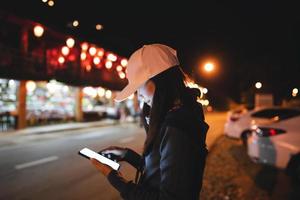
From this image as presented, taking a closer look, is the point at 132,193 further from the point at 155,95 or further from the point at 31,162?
the point at 31,162

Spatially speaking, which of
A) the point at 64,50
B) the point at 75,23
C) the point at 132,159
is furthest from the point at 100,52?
the point at 132,159

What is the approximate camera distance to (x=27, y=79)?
20.6 metres

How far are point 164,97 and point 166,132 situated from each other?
0.72 ft

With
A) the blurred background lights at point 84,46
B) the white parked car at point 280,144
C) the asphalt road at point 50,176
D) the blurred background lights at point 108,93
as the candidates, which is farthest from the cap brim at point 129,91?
the blurred background lights at point 108,93

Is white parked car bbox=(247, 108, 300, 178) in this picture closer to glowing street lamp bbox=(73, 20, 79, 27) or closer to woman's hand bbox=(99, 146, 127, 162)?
woman's hand bbox=(99, 146, 127, 162)

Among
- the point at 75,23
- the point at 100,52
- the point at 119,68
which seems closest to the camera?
the point at 75,23

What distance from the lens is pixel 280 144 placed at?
285 inches

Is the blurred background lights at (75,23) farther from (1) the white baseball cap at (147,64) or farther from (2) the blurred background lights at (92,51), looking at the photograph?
(1) the white baseball cap at (147,64)

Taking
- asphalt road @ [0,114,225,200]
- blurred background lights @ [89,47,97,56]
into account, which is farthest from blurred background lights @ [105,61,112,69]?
asphalt road @ [0,114,225,200]

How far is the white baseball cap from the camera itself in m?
1.90

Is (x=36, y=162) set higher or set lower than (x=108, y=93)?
lower

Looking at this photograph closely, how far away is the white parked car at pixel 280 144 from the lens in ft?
23.1

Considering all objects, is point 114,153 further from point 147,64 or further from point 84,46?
point 84,46

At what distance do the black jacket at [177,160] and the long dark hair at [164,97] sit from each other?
0.04 m
